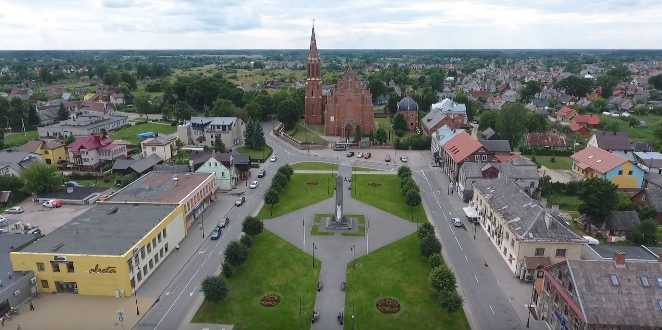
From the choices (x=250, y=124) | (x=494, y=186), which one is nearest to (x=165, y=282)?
(x=494, y=186)

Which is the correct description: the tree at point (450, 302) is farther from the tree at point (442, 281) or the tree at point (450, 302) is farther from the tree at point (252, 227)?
the tree at point (252, 227)

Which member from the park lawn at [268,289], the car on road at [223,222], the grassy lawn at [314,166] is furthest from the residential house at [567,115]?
the car on road at [223,222]

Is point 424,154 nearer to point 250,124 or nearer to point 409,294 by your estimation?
point 250,124

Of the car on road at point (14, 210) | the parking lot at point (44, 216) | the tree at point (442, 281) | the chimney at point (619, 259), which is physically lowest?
the parking lot at point (44, 216)

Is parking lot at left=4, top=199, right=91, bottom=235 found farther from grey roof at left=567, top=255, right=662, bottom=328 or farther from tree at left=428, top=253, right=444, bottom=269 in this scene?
grey roof at left=567, top=255, right=662, bottom=328

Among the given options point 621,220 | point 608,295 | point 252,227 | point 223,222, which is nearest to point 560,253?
point 608,295

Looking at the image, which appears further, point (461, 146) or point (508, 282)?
point (461, 146)

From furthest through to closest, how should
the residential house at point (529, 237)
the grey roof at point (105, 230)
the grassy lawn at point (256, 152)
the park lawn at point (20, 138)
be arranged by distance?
the park lawn at point (20, 138) → the grassy lawn at point (256, 152) → the residential house at point (529, 237) → the grey roof at point (105, 230)

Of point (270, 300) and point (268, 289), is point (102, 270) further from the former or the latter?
point (270, 300)
